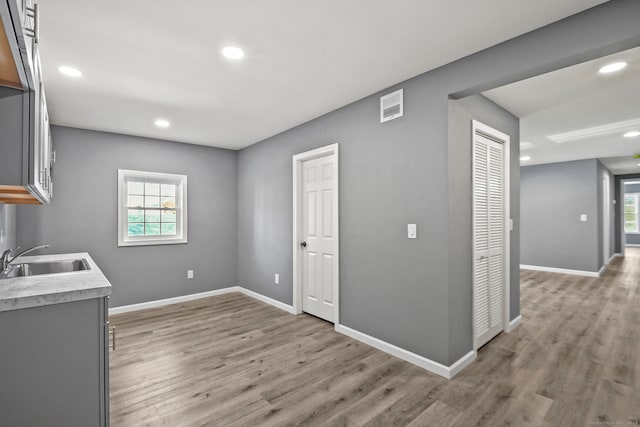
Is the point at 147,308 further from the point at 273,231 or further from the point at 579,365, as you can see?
the point at 579,365

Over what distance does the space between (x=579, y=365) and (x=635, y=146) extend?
16.0ft

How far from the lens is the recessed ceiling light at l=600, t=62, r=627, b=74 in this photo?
251cm

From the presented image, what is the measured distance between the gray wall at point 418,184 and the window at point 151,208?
2591mm

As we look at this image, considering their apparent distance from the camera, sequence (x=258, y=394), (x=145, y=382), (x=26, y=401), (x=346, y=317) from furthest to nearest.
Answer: (x=346, y=317) < (x=145, y=382) < (x=258, y=394) < (x=26, y=401)

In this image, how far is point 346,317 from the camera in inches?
135

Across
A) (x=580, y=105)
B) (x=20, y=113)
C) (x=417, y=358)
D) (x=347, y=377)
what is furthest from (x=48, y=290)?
(x=580, y=105)

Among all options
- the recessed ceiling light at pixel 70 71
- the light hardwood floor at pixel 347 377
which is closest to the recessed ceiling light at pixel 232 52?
the recessed ceiling light at pixel 70 71

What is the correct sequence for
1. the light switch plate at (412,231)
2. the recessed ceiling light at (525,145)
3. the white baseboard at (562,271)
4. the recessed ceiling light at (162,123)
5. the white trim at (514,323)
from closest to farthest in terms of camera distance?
the light switch plate at (412,231) → the white trim at (514,323) → the recessed ceiling light at (162,123) → the recessed ceiling light at (525,145) → the white baseboard at (562,271)

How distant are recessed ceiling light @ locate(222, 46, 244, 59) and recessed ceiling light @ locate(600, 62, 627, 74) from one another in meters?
2.97

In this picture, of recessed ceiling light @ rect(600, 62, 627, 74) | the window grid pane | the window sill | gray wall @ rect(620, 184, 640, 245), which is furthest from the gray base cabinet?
gray wall @ rect(620, 184, 640, 245)

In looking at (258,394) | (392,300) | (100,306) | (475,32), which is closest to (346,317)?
(392,300)

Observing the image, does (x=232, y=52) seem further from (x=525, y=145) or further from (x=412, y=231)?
(x=525, y=145)

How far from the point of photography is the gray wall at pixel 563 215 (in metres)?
6.46

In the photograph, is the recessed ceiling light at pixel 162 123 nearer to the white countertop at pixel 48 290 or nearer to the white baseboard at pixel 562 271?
the white countertop at pixel 48 290
